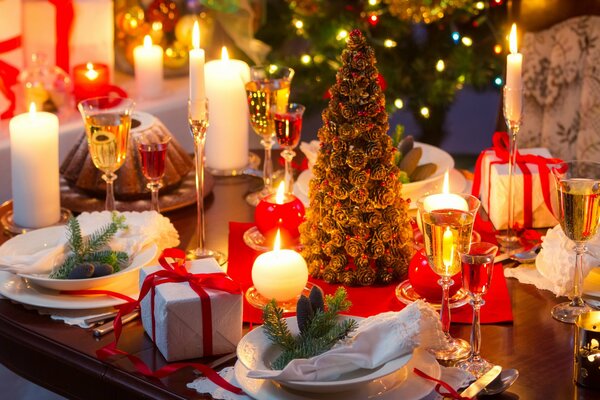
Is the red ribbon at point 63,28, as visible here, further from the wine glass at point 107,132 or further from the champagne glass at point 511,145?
the champagne glass at point 511,145

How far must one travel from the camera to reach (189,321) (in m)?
1.46

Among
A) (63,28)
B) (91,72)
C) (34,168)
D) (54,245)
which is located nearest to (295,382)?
(54,245)

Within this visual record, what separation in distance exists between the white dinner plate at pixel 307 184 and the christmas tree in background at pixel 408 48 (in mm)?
1456

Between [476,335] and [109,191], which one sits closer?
[476,335]

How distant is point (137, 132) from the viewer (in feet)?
7.03

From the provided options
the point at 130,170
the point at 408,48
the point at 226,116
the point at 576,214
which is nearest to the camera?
the point at 576,214

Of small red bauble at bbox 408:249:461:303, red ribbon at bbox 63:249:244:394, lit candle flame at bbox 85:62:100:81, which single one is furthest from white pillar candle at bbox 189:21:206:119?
lit candle flame at bbox 85:62:100:81

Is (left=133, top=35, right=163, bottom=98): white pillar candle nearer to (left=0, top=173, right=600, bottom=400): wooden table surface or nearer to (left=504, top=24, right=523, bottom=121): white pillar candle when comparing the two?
(left=504, top=24, right=523, bottom=121): white pillar candle

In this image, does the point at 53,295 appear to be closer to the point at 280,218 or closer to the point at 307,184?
the point at 280,218

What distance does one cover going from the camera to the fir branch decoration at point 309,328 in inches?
54.1

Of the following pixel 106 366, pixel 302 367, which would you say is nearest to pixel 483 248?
pixel 302 367

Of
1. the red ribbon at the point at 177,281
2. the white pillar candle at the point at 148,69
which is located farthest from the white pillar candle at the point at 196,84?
the white pillar candle at the point at 148,69

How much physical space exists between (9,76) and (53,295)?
5.46 feet

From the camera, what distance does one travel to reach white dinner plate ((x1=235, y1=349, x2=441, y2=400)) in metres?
1.32
